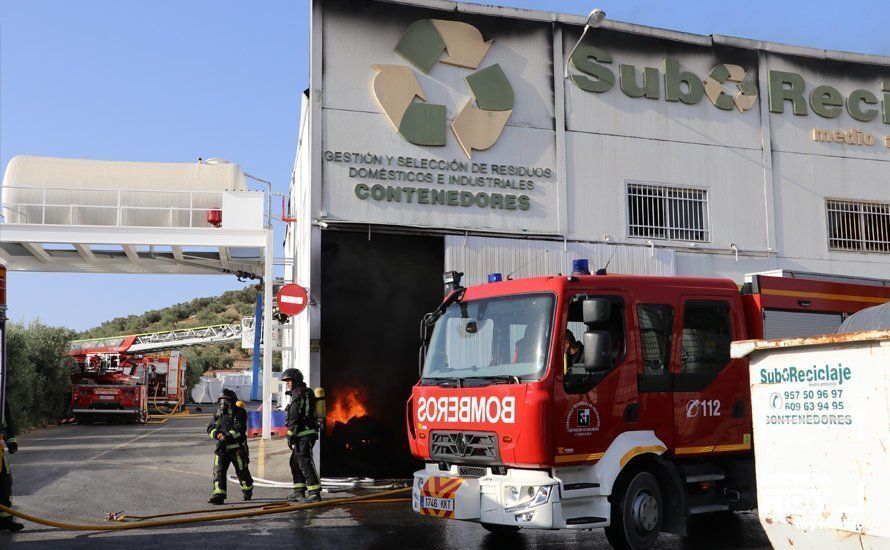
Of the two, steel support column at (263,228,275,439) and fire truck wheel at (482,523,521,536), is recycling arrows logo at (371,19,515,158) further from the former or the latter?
fire truck wheel at (482,523,521,536)

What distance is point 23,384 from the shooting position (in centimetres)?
2258

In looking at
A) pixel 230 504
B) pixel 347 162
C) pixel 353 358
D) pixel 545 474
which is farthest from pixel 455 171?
pixel 545 474

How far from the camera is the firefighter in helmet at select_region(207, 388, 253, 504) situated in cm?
1117

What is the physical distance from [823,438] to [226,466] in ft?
25.9

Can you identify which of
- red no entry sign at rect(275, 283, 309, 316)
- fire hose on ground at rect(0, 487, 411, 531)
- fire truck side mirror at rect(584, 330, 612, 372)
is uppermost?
red no entry sign at rect(275, 283, 309, 316)

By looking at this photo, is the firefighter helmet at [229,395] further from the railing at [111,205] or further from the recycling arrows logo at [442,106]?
the railing at [111,205]

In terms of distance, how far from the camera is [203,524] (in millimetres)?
9586

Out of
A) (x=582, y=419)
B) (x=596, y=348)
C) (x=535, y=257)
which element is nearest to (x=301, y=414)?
(x=582, y=419)

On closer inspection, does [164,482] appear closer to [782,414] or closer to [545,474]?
[545,474]

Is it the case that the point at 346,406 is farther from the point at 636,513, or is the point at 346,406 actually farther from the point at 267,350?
the point at 636,513

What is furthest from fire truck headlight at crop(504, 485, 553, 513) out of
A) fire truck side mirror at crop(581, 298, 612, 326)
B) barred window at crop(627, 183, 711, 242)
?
barred window at crop(627, 183, 711, 242)

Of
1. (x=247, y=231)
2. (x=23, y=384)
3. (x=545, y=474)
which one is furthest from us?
(x=23, y=384)

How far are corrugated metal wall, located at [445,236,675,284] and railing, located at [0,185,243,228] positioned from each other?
8945mm

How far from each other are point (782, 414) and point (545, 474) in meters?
2.07
